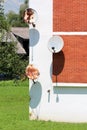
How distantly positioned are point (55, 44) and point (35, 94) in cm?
175

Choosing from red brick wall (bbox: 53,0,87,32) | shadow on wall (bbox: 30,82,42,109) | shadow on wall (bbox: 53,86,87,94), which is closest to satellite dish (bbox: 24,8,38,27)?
red brick wall (bbox: 53,0,87,32)

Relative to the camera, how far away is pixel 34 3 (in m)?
15.2

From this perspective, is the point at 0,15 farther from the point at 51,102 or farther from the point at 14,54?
the point at 51,102

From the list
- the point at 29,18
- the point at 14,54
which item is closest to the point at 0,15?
the point at 14,54

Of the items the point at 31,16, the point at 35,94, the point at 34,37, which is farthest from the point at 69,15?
the point at 35,94

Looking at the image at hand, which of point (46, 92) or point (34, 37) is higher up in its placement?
point (34, 37)

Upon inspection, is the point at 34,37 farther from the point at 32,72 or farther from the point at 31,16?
the point at 32,72

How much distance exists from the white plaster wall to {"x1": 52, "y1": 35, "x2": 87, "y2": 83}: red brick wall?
11.3 inches

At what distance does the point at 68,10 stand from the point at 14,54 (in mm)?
17213

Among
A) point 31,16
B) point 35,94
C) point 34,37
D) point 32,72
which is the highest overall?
point 31,16

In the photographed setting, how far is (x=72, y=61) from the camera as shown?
→ 1488cm

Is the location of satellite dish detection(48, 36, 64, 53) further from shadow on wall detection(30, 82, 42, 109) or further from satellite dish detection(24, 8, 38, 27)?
shadow on wall detection(30, 82, 42, 109)

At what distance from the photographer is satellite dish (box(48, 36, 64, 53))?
14.6 meters

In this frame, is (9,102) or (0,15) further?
(0,15)
